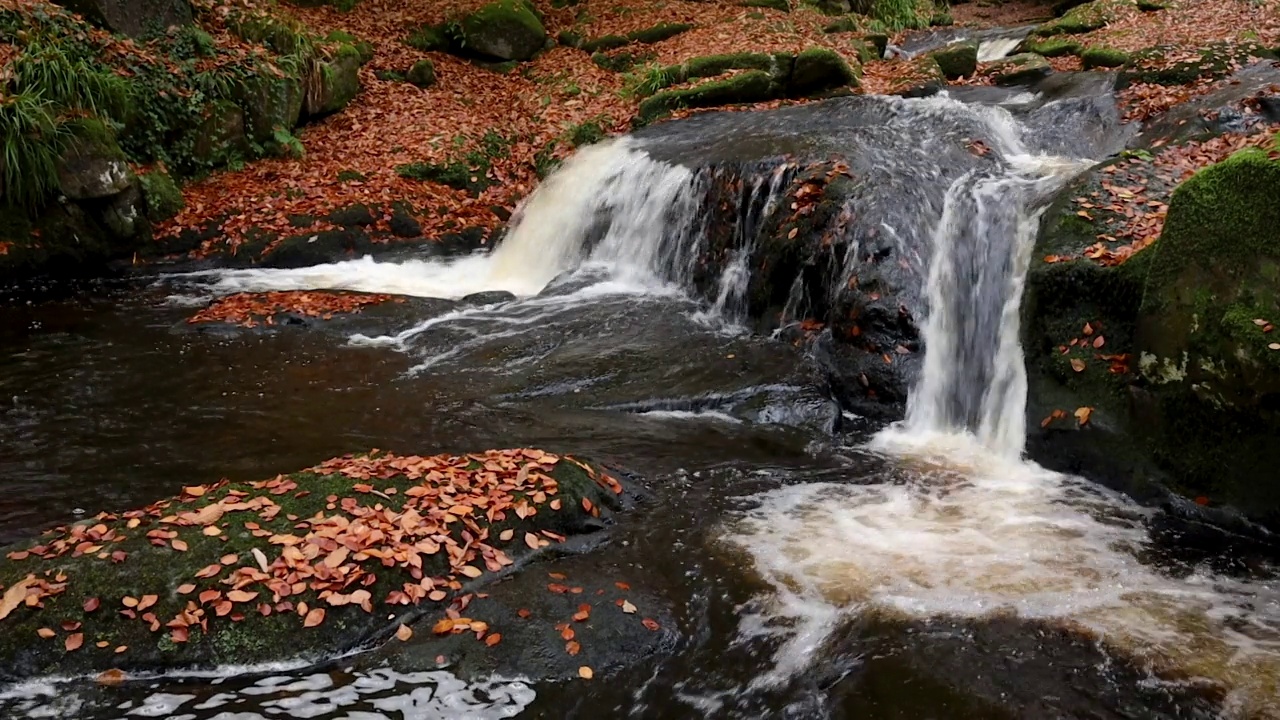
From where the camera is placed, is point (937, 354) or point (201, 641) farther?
point (937, 354)

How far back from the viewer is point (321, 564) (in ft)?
13.8

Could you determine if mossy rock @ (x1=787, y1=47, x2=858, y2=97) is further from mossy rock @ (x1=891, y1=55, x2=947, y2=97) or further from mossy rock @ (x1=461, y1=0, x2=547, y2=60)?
mossy rock @ (x1=461, y1=0, x2=547, y2=60)

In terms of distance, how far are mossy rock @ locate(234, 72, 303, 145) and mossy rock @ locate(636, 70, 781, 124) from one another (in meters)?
5.47

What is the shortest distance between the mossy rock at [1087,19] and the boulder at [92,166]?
15.4 m

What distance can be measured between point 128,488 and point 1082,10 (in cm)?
1816

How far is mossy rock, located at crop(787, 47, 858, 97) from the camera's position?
43.8 feet

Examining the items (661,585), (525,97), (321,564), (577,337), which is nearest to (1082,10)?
(525,97)

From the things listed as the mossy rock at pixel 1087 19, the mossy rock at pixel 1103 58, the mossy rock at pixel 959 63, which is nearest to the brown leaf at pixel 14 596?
the mossy rock at pixel 959 63

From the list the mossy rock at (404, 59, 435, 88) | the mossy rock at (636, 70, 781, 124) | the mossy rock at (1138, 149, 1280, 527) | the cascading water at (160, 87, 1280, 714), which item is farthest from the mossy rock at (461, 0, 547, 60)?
the mossy rock at (1138, 149, 1280, 527)

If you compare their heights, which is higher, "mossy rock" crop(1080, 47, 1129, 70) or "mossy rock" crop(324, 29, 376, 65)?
"mossy rock" crop(1080, 47, 1129, 70)

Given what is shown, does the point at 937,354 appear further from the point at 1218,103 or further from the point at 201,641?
the point at 201,641

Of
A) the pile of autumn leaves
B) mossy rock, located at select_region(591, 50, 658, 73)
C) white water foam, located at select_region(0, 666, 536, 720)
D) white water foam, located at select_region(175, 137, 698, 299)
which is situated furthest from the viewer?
mossy rock, located at select_region(591, 50, 658, 73)

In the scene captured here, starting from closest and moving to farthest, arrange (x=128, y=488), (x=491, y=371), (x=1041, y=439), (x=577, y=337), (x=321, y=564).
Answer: (x=321, y=564) → (x=128, y=488) → (x=1041, y=439) → (x=491, y=371) → (x=577, y=337)

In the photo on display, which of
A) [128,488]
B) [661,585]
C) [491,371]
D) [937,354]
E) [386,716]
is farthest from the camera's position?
[491,371]
